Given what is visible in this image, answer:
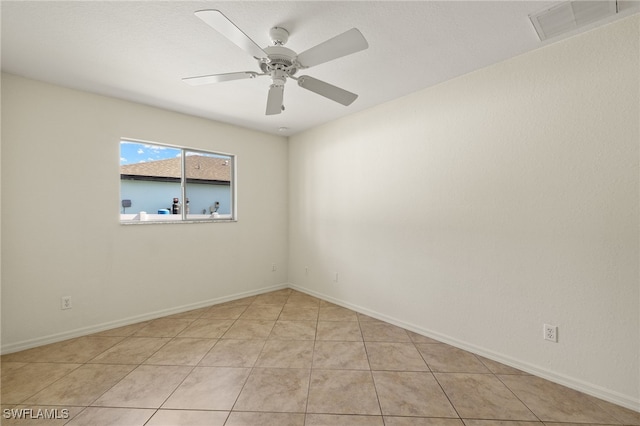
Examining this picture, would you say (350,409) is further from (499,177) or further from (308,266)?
(308,266)

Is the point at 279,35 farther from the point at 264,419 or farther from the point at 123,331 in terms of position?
the point at 123,331

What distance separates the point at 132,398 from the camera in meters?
1.76

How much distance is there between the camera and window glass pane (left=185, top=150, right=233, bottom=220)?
139 inches

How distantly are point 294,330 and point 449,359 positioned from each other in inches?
58.0

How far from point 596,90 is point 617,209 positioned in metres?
0.80

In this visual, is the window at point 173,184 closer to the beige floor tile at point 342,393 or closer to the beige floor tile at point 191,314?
the beige floor tile at point 191,314

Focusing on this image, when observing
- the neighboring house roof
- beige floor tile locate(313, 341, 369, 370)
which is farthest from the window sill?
beige floor tile locate(313, 341, 369, 370)

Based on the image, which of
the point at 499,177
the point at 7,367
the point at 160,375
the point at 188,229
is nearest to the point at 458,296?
the point at 499,177

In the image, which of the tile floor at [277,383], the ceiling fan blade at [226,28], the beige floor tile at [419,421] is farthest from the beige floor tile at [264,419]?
the ceiling fan blade at [226,28]

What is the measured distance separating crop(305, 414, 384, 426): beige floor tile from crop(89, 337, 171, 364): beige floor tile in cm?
158

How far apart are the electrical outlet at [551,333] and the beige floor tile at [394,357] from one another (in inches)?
35.5

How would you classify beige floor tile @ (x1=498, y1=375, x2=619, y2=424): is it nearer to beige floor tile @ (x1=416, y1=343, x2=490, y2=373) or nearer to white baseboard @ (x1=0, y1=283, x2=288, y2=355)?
beige floor tile @ (x1=416, y1=343, x2=490, y2=373)

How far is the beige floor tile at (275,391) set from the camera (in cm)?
168

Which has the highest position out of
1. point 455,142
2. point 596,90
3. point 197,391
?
point 596,90
